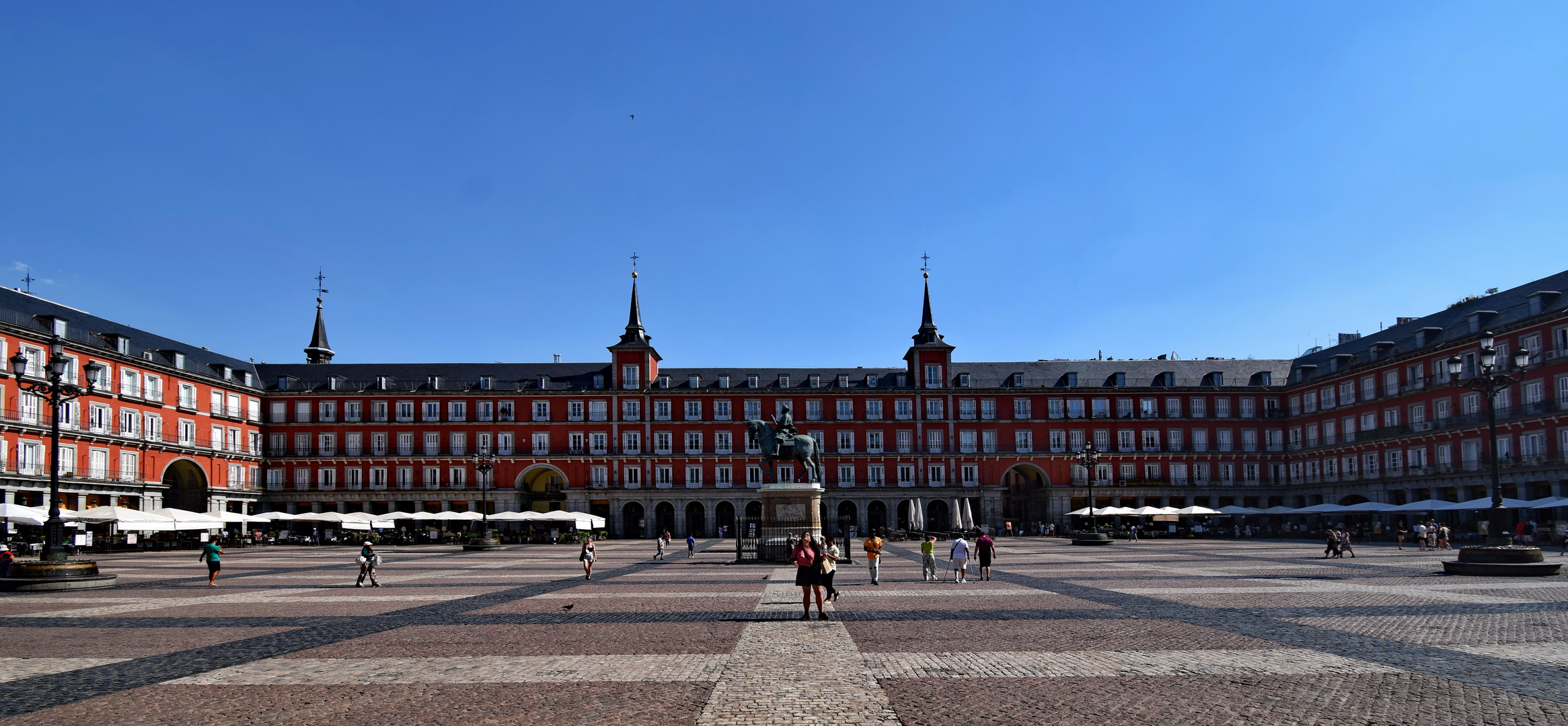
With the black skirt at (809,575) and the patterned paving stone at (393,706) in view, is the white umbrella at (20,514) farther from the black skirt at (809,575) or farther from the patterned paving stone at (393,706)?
the black skirt at (809,575)

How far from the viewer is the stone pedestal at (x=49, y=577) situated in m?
24.8

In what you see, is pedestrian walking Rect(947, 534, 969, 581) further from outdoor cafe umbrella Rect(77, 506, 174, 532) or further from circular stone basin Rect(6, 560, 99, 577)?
outdoor cafe umbrella Rect(77, 506, 174, 532)

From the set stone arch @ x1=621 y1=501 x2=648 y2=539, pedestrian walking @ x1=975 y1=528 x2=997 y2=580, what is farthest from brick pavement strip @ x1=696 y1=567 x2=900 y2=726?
stone arch @ x1=621 y1=501 x2=648 y2=539

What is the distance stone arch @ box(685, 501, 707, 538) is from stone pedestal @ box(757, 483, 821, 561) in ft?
135

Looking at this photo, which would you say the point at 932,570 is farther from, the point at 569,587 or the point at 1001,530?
the point at 1001,530

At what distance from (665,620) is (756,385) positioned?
204ft

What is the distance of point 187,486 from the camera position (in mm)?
66062

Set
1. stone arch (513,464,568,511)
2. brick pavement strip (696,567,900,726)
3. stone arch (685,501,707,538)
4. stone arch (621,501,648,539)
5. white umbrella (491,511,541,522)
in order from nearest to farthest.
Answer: brick pavement strip (696,567,900,726), white umbrella (491,511,541,522), stone arch (513,464,568,511), stone arch (621,501,648,539), stone arch (685,501,707,538)

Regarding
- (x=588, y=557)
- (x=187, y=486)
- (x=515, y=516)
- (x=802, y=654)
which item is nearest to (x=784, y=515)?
(x=588, y=557)

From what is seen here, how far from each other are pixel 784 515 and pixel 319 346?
199ft

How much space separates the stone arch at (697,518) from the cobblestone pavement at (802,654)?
50594 mm

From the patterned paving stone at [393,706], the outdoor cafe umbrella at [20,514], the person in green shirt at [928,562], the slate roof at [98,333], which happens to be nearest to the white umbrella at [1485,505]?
the person in green shirt at [928,562]

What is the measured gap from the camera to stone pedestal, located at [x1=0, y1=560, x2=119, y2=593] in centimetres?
2478

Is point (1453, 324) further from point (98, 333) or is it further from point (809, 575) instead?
point (98, 333)
